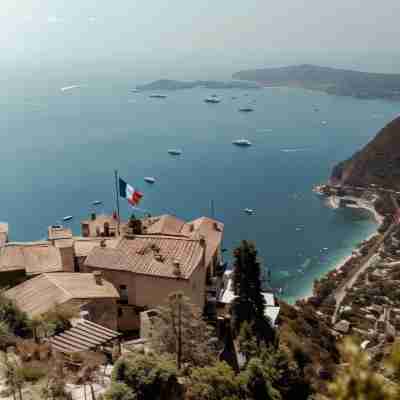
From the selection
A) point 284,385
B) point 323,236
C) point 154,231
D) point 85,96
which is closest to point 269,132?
point 323,236

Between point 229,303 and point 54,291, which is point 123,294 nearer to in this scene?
point 54,291

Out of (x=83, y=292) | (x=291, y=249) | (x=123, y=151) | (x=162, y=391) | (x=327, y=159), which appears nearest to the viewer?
(x=162, y=391)

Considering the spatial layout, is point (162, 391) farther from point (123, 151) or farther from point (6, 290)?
point (123, 151)

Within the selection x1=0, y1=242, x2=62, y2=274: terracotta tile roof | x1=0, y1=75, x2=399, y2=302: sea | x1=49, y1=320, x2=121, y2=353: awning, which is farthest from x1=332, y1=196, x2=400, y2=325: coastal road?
x1=49, y1=320, x2=121, y2=353: awning

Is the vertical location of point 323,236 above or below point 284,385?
below

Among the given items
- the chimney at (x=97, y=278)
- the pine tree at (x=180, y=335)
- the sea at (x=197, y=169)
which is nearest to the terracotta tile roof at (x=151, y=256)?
the chimney at (x=97, y=278)

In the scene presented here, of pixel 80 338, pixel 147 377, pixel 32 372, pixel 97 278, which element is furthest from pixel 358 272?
pixel 32 372
